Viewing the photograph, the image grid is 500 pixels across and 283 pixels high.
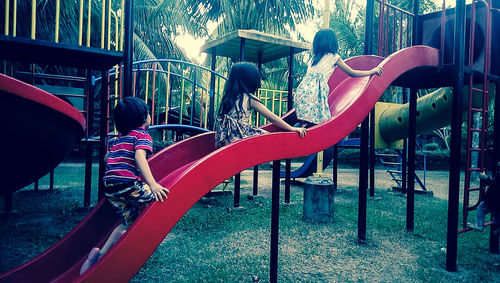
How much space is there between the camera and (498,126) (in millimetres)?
4555

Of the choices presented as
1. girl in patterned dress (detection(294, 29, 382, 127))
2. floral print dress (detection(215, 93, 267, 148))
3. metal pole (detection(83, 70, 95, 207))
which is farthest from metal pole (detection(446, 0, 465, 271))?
metal pole (detection(83, 70, 95, 207))

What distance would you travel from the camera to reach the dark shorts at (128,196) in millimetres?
2301

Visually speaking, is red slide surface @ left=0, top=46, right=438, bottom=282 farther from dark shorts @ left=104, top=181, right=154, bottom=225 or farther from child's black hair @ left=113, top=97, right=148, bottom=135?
child's black hair @ left=113, top=97, right=148, bottom=135

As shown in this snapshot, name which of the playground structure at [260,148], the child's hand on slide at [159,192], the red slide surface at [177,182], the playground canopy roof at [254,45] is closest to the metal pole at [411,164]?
the playground structure at [260,148]

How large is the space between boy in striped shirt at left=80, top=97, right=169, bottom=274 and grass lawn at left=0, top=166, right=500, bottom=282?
109 centimetres

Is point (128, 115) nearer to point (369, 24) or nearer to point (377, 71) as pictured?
point (377, 71)

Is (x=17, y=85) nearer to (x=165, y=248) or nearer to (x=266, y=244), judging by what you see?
(x=165, y=248)

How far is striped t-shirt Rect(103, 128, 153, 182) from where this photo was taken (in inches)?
92.3

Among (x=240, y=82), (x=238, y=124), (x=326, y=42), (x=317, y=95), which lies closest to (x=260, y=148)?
(x=238, y=124)

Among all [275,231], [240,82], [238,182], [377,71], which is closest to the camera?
[240,82]

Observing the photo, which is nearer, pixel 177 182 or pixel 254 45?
pixel 177 182

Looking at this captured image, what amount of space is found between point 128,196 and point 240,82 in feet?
4.58

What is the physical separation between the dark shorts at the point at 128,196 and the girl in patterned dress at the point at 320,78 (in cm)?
203

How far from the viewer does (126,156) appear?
240 centimetres
